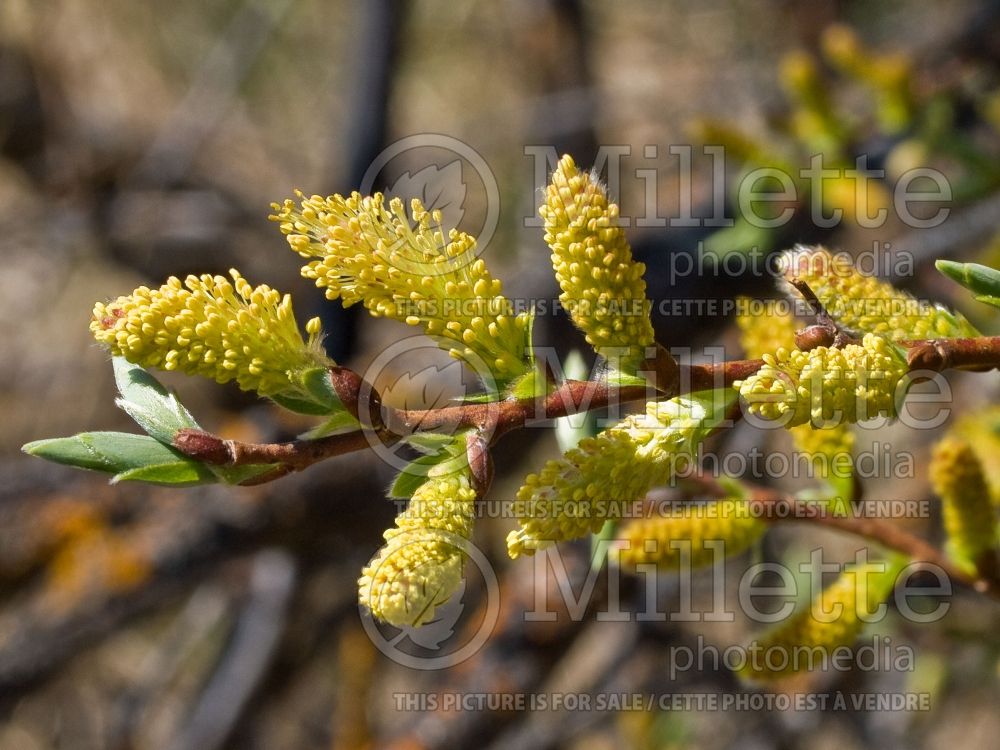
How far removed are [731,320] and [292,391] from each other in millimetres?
1736

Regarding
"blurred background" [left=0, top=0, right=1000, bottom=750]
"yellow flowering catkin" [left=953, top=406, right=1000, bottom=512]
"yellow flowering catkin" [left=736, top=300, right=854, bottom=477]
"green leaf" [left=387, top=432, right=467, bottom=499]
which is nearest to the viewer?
"green leaf" [left=387, top=432, right=467, bottom=499]

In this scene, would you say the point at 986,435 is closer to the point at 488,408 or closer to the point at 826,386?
the point at 826,386

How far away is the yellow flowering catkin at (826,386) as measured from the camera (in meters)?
0.74

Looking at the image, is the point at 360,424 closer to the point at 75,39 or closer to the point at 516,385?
the point at 516,385

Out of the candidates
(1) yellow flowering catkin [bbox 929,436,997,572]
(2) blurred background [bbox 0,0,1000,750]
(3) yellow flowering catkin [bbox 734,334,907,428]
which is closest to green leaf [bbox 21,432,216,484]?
(3) yellow flowering catkin [bbox 734,334,907,428]

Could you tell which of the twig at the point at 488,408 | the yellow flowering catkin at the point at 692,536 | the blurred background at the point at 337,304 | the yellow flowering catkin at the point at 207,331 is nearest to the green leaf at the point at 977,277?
Answer: the twig at the point at 488,408

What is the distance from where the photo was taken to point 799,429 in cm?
107

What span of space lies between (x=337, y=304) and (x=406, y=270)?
168cm

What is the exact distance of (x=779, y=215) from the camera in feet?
7.11

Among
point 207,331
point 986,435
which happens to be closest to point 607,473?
point 207,331

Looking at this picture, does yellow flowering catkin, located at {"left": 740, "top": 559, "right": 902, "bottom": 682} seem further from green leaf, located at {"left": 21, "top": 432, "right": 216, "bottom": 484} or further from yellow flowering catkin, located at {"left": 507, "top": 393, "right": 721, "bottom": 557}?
green leaf, located at {"left": 21, "top": 432, "right": 216, "bottom": 484}

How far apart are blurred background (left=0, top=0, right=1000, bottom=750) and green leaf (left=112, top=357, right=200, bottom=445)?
1266 millimetres

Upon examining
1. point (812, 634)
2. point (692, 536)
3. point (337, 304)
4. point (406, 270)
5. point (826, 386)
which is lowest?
point (812, 634)

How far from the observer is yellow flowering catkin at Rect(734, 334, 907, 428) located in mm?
740
